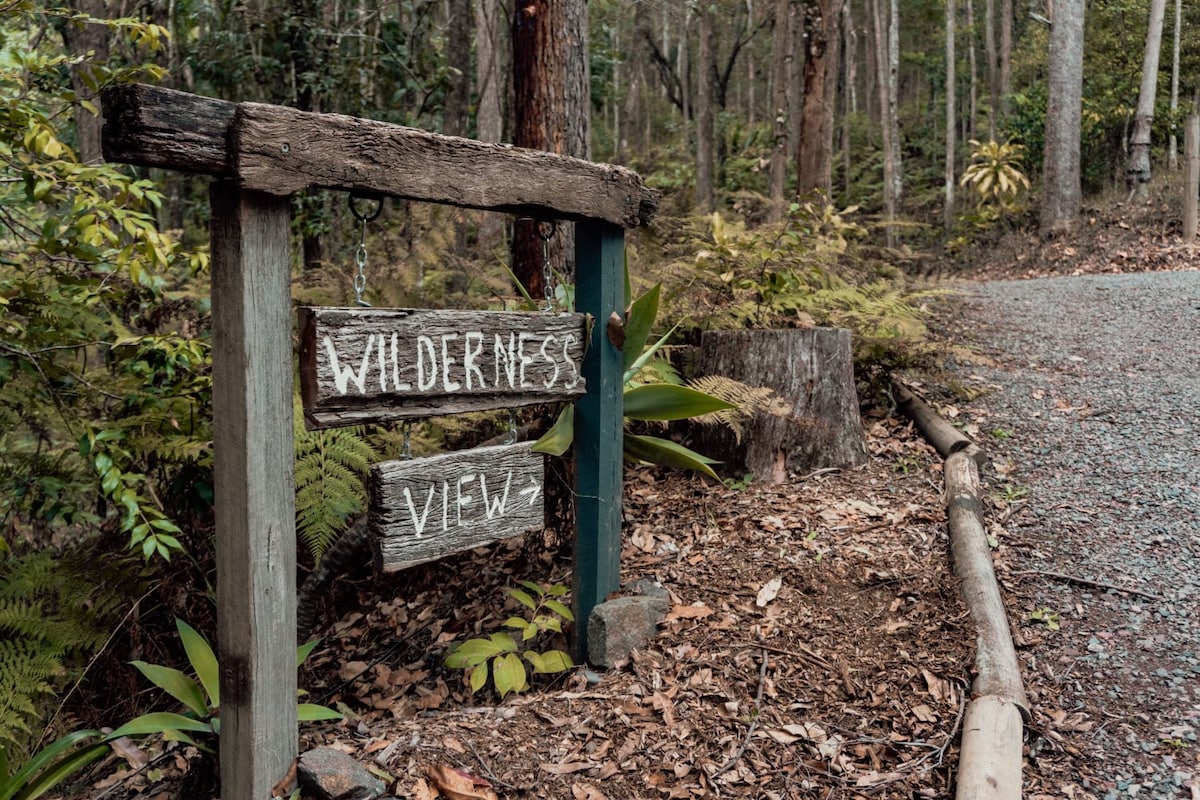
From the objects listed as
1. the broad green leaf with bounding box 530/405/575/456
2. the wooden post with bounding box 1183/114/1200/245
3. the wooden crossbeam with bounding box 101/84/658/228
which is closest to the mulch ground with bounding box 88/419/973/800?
the broad green leaf with bounding box 530/405/575/456

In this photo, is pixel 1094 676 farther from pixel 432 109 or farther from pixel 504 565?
pixel 432 109

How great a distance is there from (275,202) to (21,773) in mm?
1696

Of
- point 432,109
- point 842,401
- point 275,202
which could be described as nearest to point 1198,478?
point 842,401

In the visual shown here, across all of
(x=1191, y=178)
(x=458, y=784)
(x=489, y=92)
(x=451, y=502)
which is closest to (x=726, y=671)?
(x=458, y=784)

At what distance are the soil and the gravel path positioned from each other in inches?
1.4

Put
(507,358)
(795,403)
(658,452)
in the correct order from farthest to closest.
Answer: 1. (795,403)
2. (658,452)
3. (507,358)

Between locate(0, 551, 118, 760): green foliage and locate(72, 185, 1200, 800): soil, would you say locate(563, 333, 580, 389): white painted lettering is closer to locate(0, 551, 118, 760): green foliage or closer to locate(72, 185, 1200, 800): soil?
locate(72, 185, 1200, 800): soil

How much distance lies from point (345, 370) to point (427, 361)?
28 cm

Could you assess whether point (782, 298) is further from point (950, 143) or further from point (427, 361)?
point (950, 143)

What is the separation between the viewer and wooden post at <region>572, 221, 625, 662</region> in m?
3.22

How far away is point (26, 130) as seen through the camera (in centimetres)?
295

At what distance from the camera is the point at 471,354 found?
2682 millimetres

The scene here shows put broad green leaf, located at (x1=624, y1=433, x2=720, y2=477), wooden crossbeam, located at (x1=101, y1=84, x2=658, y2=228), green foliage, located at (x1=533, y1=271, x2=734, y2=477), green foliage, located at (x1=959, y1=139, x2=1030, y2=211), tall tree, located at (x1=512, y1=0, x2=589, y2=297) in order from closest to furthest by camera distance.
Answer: wooden crossbeam, located at (x1=101, y1=84, x2=658, y2=228) < green foliage, located at (x1=533, y1=271, x2=734, y2=477) < broad green leaf, located at (x1=624, y1=433, x2=720, y2=477) < tall tree, located at (x1=512, y1=0, x2=589, y2=297) < green foliage, located at (x1=959, y1=139, x2=1030, y2=211)

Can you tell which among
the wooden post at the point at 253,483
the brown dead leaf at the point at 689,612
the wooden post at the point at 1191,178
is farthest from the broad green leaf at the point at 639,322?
the wooden post at the point at 1191,178
